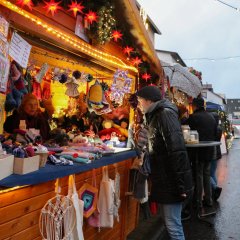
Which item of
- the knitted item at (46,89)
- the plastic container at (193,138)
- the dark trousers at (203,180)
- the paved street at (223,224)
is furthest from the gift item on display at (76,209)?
the knitted item at (46,89)

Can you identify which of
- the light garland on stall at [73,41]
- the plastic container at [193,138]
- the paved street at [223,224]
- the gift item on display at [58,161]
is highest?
the light garland on stall at [73,41]

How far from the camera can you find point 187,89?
25.8 ft

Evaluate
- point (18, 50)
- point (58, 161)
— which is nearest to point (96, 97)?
point (58, 161)

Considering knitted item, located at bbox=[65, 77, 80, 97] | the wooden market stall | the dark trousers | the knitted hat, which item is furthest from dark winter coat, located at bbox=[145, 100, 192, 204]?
the dark trousers

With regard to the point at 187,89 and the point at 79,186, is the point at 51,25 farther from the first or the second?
the point at 187,89

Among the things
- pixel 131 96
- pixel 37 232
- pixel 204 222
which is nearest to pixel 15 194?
pixel 37 232

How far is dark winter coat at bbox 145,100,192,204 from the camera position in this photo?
139 inches

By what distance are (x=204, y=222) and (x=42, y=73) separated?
4349 mm

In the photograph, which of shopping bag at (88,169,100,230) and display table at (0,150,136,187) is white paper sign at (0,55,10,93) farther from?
shopping bag at (88,169,100,230)

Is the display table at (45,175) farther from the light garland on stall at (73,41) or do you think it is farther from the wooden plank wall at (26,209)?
the light garland on stall at (73,41)

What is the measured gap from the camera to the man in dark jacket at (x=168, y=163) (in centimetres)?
353

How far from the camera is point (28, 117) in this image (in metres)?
5.75

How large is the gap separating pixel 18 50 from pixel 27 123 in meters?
2.87

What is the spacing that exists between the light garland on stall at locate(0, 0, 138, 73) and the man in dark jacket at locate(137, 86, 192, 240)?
1146mm
